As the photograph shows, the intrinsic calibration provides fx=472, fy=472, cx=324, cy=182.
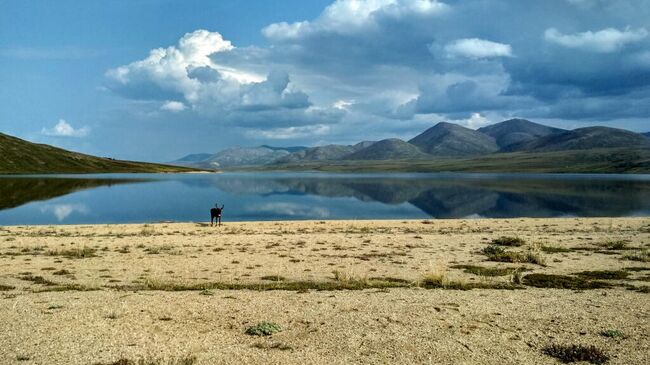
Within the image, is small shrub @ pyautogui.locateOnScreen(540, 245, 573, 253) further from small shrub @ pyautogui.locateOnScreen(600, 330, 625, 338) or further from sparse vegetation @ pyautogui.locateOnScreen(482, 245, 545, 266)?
small shrub @ pyautogui.locateOnScreen(600, 330, 625, 338)

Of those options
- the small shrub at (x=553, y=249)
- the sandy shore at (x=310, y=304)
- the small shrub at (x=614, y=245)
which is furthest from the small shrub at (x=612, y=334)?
the small shrub at (x=614, y=245)

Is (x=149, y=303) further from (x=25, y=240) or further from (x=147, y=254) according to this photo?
(x=25, y=240)

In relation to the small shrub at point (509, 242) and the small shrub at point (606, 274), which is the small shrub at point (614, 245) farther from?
the small shrub at point (606, 274)

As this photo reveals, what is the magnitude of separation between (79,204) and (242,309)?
71831 millimetres

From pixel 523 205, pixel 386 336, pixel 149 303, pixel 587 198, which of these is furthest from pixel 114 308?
pixel 587 198

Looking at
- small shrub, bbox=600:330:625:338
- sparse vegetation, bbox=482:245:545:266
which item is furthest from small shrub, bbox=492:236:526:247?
small shrub, bbox=600:330:625:338

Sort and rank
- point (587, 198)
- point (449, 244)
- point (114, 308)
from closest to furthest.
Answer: point (114, 308), point (449, 244), point (587, 198)

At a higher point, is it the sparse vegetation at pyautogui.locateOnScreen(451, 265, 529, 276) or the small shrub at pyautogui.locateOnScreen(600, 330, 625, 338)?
the small shrub at pyautogui.locateOnScreen(600, 330, 625, 338)

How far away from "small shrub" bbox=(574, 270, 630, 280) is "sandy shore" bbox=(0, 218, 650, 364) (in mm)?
255

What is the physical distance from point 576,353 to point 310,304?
834cm

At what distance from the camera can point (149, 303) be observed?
16.3 m

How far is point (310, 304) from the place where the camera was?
16.6 m

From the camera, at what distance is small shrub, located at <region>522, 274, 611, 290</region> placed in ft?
65.0

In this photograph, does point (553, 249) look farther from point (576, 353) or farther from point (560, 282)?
point (576, 353)
